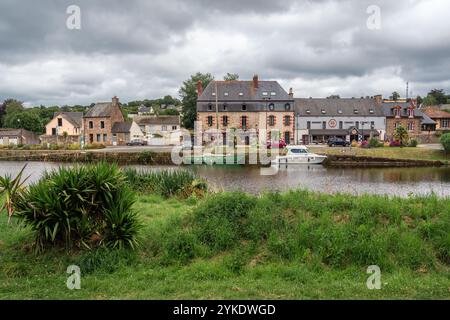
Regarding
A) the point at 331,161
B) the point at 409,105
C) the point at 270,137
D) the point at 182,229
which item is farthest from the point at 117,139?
the point at 182,229

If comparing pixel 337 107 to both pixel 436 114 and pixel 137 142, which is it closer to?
pixel 436 114

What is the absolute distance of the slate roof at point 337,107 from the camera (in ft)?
200

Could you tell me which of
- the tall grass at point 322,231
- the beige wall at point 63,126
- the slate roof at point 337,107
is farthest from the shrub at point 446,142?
the beige wall at point 63,126

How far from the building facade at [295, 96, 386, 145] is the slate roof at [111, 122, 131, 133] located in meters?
30.9

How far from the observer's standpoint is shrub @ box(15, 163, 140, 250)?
23.1 ft

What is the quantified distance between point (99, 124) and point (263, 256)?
62.7m

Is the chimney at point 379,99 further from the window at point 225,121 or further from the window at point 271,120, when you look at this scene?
the window at point 225,121

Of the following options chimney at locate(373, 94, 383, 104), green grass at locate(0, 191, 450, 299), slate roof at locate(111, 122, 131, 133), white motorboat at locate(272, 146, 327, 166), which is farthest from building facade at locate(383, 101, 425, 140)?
green grass at locate(0, 191, 450, 299)

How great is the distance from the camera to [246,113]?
195 ft

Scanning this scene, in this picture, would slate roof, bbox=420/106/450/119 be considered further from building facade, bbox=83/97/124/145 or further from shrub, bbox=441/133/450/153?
building facade, bbox=83/97/124/145

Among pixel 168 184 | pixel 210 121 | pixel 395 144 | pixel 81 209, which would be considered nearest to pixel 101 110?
pixel 210 121

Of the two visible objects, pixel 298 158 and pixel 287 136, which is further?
pixel 287 136

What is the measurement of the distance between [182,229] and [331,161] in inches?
1333

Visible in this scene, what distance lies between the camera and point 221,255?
746 cm
